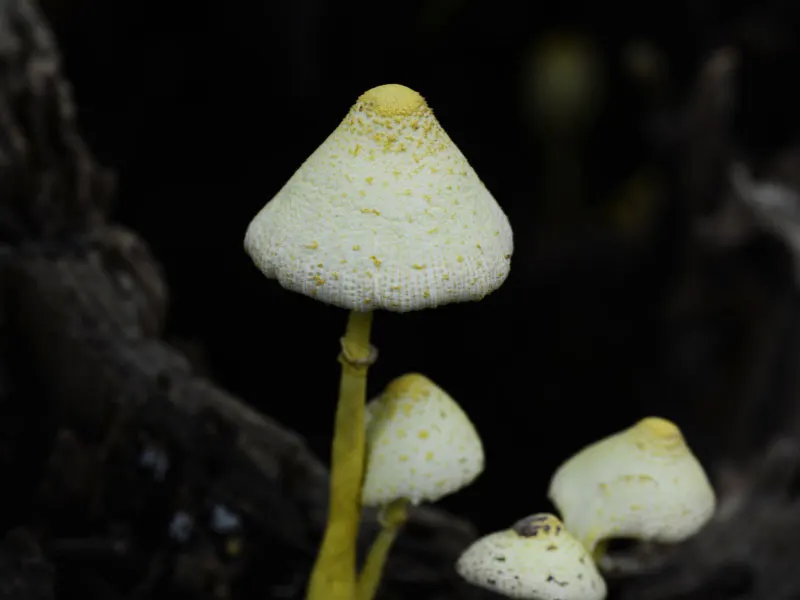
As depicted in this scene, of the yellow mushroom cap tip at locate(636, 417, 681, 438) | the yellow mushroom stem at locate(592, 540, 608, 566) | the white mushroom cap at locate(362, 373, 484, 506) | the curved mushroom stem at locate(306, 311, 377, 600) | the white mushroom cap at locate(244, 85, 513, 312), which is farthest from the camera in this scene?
the yellow mushroom stem at locate(592, 540, 608, 566)

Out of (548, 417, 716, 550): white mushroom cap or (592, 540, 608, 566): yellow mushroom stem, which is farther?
(592, 540, 608, 566): yellow mushroom stem

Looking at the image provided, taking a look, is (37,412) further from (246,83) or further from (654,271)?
(654,271)

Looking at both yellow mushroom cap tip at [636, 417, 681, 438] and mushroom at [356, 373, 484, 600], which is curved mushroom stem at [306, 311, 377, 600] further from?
yellow mushroom cap tip at [636, 417, 681, 438]

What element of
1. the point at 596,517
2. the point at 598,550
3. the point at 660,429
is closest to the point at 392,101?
the point at 660,429

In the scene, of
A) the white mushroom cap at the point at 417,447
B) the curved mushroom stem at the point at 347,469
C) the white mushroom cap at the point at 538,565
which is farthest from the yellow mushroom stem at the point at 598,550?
the curved mushroom stem at the point at 347,469

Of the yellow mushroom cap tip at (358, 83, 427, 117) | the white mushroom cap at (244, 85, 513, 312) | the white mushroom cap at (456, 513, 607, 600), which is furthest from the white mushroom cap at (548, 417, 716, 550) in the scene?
the yellow mushroom cap tip at (358, 83, 427, 117)

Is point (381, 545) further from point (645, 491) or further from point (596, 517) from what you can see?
point (645, 491)

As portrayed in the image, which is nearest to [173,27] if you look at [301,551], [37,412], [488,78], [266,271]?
[488,78]

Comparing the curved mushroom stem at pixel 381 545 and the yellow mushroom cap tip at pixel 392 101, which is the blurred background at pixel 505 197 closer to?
the curved mushroom stem at pixel 381 545
